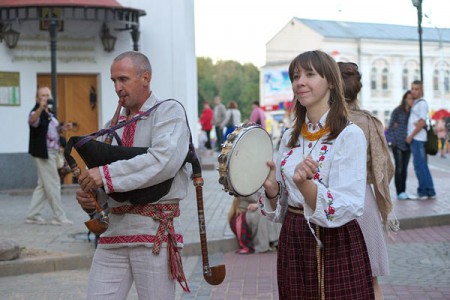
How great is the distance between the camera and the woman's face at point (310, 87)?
4078 mm

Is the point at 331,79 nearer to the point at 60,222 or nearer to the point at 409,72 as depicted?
the point at 60,222

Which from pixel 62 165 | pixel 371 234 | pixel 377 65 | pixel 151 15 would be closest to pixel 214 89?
pixel 377 65

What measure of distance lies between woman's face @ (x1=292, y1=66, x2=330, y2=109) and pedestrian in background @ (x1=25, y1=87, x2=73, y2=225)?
24.5 feet

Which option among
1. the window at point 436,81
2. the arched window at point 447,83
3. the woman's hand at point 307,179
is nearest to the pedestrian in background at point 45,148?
the woman's hand at point 307,179

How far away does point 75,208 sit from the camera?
1405cm

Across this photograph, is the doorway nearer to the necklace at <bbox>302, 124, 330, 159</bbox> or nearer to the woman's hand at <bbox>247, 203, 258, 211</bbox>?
the woman's hand at <bbox>247, 203, 258, 211</bbox>

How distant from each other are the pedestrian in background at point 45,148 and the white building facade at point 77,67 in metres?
5.71

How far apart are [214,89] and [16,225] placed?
82860 millimetres

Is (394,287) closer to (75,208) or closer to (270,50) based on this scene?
(75,208)

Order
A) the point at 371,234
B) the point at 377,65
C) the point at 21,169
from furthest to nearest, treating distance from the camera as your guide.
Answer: the point at 377,65, the point at 21,169, the point at 371,234

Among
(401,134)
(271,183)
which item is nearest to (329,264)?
(271,183)

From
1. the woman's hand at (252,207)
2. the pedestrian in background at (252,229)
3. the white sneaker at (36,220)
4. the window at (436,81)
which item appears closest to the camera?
the pedestrian in background at (252,229)

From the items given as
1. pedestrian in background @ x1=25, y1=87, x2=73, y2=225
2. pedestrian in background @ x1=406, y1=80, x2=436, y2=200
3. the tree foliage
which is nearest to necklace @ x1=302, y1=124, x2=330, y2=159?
pedestrian in background @ x1=25, y1=87, x2=73, y2=225

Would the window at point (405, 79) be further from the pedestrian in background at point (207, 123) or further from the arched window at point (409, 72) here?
the pedestrian in background at point (207, 123)
